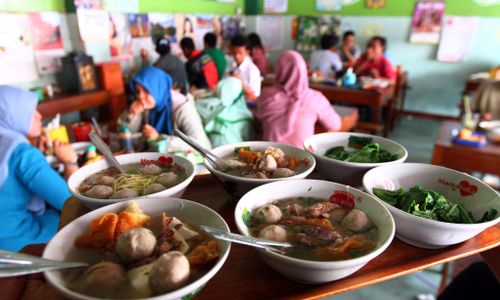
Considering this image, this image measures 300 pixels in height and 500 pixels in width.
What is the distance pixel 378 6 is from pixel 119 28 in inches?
169

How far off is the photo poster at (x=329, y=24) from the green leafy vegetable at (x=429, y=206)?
233 inches

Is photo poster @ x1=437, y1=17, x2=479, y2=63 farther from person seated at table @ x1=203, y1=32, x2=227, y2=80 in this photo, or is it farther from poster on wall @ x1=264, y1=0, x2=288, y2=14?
person seated at table @ x1=203, y1=32, x2=227, y2=80

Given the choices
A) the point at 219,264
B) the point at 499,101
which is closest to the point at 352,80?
the point at 499,101

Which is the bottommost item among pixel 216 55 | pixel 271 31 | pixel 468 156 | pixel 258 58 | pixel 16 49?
pixel 468 156

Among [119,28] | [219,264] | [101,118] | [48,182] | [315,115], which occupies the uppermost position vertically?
[119,28]

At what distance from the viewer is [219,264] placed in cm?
55

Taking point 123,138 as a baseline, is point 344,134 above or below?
above

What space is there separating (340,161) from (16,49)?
122 inches

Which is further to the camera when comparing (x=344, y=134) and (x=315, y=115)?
(x=315, y=115)

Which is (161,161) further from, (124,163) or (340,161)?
(340,161)

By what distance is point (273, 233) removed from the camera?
67 centimetres

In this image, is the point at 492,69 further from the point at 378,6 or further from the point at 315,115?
the point at 315,115

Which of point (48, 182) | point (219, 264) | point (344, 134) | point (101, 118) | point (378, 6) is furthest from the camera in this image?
point (378, 6)

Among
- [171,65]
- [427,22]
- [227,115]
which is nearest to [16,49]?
[171,65]
